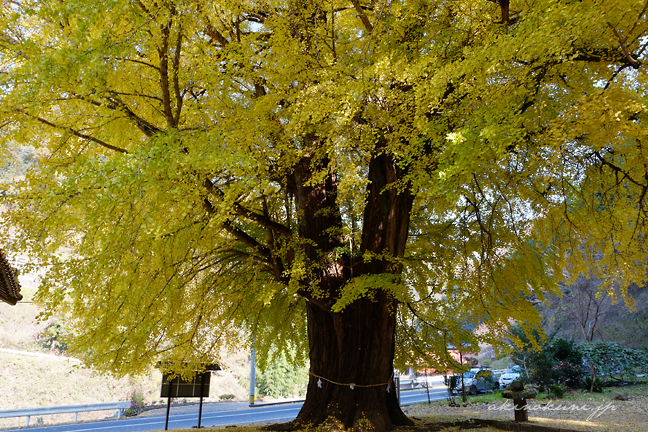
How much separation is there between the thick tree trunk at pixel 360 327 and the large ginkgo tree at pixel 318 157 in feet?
0.13

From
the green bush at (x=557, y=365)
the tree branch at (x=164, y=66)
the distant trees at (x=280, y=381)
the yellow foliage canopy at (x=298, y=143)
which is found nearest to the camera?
the yellow foliage canopy at (x=298, y=143)

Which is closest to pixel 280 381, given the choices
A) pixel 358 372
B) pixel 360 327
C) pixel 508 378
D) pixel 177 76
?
pixel 508 378

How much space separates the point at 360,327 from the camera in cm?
760

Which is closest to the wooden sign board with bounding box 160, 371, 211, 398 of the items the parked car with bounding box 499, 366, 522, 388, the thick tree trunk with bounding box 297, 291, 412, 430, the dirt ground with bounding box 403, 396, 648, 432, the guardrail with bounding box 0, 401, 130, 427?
the thick tree trunk with bounding box 297, 291, 412, 430

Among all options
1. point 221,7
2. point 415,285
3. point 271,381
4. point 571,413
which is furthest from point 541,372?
point 271,381

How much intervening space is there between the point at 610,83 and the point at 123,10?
6065 mm

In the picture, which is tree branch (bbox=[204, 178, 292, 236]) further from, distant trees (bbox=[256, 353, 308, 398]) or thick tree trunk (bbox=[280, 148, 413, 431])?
distant trees (bbox=[256, 353, 308, 398])

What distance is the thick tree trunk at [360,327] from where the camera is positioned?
7211 mm

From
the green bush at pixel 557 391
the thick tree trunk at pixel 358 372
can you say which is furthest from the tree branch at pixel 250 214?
the green bush at pixel 557 391

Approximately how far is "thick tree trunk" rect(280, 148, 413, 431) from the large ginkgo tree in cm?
4

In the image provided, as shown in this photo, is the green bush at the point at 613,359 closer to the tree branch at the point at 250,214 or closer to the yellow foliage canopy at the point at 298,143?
the yellow foliage canopy at the point at 298,143

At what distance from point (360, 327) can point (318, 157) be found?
3.19 m

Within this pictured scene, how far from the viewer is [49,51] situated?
4.93 m

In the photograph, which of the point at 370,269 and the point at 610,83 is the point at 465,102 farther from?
the point at 370,269
